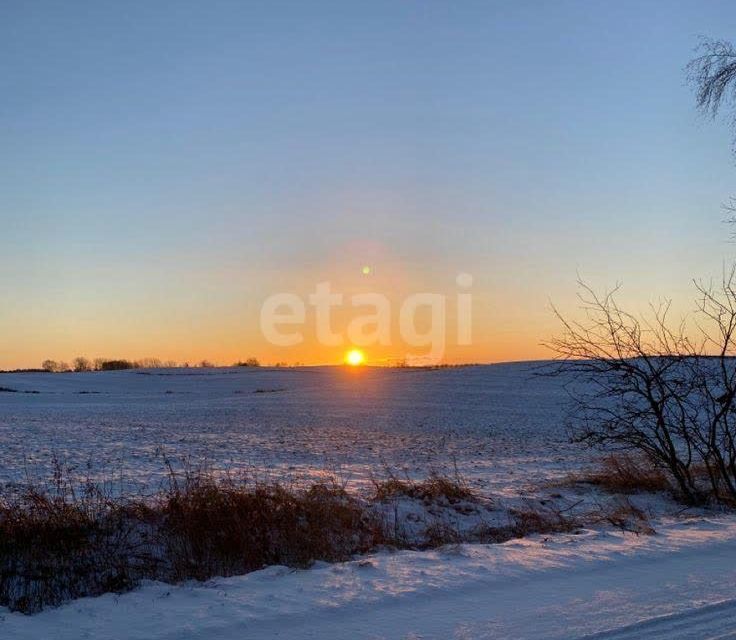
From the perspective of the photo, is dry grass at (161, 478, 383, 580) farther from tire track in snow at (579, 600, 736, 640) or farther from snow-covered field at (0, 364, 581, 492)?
snow-covered field at (0, 364, 581, 492)

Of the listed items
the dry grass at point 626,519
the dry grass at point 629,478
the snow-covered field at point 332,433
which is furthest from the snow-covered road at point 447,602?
the snow-covered field at point 332,433

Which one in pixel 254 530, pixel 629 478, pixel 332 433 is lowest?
pixel 332 433

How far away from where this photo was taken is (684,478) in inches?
485

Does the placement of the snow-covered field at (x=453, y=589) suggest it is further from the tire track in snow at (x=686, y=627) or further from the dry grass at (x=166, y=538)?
the dry grass at (x=166, y=538)

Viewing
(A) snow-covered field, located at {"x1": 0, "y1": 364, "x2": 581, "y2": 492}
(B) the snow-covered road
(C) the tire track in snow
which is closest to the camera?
(C) the tire track in snow

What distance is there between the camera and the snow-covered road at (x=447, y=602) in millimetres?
5023

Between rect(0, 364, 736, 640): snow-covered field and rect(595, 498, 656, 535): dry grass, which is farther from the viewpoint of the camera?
rect(595, 498, 656, 535): dry grass

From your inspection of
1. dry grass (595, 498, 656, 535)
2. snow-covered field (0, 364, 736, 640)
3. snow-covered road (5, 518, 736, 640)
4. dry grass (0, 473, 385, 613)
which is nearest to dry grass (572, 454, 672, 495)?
snow-covered field (0, 364, 736, 640)

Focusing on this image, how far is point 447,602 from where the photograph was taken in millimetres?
5594

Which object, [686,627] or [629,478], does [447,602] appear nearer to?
[686,627]

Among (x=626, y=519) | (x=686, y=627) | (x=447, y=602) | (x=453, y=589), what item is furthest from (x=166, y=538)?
(x=626, y=519)

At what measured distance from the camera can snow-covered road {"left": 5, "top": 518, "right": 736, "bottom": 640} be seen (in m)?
5.02

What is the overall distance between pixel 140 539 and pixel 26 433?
1899cm

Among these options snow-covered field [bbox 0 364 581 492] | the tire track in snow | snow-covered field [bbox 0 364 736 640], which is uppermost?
the tire track in snow
